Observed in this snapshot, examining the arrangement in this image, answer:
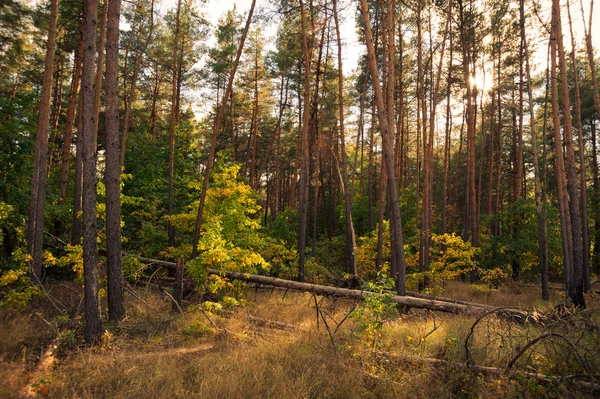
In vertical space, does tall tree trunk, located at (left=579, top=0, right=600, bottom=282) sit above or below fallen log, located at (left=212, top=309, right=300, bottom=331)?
above

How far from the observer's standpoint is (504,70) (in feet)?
59.9

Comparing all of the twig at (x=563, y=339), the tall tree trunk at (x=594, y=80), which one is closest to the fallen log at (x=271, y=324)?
the twig at (x=563, y=339)

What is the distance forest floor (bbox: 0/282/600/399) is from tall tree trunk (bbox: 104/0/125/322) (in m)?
0.59

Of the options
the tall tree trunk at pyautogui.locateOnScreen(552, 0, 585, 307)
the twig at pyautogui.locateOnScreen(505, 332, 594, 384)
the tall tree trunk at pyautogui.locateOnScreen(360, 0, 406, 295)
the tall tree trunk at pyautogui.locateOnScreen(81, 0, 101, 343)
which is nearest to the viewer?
the twig at pyautogui.locateOnScreen(505, 332, 594, 384)

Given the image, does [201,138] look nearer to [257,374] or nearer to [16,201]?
[16,201]

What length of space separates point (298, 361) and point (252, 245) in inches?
233

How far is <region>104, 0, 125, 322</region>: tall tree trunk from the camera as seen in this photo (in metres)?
6.69

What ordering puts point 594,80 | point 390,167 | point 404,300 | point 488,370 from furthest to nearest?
point 594,80 < point 390,167 < point 404,300 < point 488,370

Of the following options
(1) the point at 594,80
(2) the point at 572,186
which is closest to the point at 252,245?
(2) the point at 572,186

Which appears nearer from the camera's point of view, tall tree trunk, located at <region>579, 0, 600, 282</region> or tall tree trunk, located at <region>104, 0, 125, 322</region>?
tall tree trunk, located at <region>104, 0, 125, 322</region>

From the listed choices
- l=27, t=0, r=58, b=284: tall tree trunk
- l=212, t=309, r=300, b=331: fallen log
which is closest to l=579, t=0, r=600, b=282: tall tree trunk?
l=212, t=309, r=300, b=331: fallen log

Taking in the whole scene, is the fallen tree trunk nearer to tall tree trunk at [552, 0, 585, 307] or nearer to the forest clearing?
the forest clearing

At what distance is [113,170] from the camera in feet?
22.2

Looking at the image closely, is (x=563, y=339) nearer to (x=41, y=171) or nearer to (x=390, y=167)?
(x=390, y=167)
